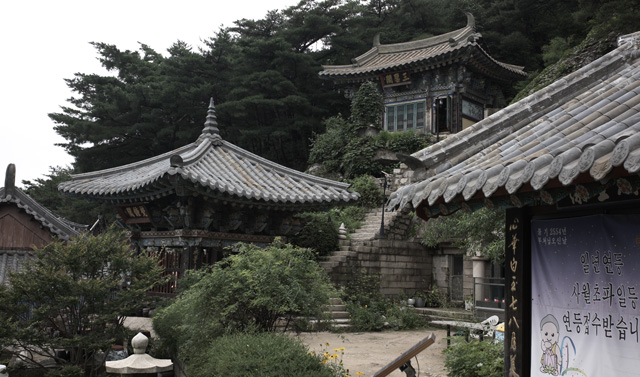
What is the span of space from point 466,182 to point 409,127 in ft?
89.1

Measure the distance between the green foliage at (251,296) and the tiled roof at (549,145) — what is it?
13.0ft

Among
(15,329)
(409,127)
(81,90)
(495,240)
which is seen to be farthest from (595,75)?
(81,90)

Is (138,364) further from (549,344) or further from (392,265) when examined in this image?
(392,265)

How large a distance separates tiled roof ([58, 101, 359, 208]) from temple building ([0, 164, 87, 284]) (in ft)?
3.00

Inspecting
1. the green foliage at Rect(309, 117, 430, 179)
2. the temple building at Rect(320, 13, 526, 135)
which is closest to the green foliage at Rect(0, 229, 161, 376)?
the green foliage at Rect(309, 117, 430, 179)

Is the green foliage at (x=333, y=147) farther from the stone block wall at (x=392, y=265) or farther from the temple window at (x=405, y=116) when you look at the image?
the stone block wall at (x=392, y=265)

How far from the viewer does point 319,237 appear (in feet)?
64.7

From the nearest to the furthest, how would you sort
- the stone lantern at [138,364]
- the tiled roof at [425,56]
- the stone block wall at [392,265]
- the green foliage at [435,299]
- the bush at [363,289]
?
the stone lantern at [138,364] < the bush at [363,289] < the stone block wall at [392,265] < the green foliage at [435,299] < the tiled roof at [425,56]

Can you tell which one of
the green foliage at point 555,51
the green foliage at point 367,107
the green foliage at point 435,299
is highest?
the green foliage at point 555,51

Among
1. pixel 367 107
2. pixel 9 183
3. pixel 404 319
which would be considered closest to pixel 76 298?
pixel 9 183

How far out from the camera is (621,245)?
4.56 m

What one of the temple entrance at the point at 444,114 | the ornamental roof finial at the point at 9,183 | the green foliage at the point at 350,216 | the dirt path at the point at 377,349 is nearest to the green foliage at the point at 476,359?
the dirt path at the point at 377,349

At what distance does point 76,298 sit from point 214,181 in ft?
12.1

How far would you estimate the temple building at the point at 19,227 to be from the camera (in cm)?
1393
